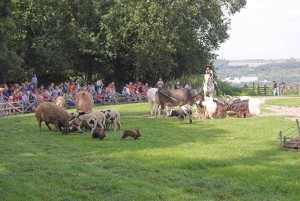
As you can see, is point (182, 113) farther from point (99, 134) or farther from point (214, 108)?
point (99, 134)

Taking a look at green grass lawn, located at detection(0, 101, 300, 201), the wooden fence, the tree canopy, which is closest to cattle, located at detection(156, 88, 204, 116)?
green grass lawn, located at detection(0, 101, 300, 201)

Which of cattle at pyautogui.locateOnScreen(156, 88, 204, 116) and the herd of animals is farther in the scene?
cattle at pyautogui.locateOnScreen(156, 88, 204, 116)

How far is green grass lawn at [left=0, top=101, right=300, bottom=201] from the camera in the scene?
34.1 ft

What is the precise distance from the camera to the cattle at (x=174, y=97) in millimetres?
26587

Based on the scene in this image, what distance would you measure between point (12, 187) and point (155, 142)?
6867 mm

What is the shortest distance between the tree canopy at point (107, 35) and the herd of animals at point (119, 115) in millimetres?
17976

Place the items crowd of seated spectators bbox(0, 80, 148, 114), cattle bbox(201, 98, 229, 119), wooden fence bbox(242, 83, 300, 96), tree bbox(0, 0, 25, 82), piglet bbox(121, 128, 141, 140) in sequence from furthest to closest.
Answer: wooden fence bbox(242, 83, 300, 96) < tree bbox(0, 0, 25, 82) < crowd of seated spectators bbox(0, 80, 148, 114) < cattle bbox(201, 98, 229, 119) < piglet bbox(121, 128, 141, 140)

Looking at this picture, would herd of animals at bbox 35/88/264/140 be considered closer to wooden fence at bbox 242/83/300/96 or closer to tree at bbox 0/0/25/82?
tree at bbox 0/0/25/82

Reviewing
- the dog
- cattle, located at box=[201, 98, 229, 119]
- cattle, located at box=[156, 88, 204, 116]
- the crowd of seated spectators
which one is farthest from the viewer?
the crowd of seated spectators

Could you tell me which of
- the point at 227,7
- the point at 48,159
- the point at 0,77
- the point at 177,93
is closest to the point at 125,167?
the point at 48,159

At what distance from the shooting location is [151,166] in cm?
1277

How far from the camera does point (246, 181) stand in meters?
11.2

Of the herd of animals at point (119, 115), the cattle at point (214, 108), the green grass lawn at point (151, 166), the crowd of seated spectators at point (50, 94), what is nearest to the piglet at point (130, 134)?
the herd of animals at point (119, 115)

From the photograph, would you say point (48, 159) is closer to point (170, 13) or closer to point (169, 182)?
point (169, 182)
